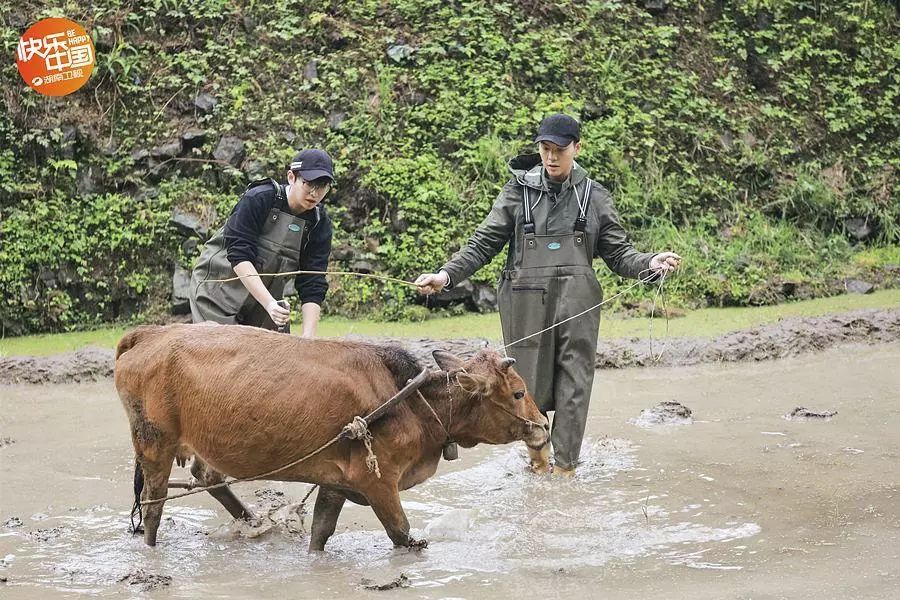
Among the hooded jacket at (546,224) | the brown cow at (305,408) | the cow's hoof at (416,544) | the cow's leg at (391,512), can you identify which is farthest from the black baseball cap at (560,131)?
the cow's hoof at (416,544)

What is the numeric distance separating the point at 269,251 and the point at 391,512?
6.10 ft

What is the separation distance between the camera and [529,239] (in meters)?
6.82

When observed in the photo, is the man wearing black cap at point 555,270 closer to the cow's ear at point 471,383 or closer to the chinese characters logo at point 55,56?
the cow's ear at point 471,383

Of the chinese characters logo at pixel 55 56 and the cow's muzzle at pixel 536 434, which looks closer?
the cow's muzzle at pixel 536 434

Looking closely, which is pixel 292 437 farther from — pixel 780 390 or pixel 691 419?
pixel 780 390

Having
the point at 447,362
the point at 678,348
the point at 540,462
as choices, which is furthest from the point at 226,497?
the point at 678,348

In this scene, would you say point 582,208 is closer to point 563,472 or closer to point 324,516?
point 563,472

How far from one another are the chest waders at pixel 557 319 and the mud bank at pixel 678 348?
9.57 ft

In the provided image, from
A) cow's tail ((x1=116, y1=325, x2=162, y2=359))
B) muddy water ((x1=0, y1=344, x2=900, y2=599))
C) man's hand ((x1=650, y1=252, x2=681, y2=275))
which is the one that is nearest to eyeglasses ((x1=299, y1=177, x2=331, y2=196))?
cow's tail ((x1=116, y1=325, x2=162, y2=359))

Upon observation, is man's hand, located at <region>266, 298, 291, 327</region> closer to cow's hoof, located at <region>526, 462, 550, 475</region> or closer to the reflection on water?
the reflection on water

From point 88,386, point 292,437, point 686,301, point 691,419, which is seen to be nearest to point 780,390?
point 691,419

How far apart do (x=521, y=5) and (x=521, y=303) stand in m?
8.13

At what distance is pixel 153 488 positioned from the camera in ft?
18.2

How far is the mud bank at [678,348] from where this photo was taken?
1008 cm
